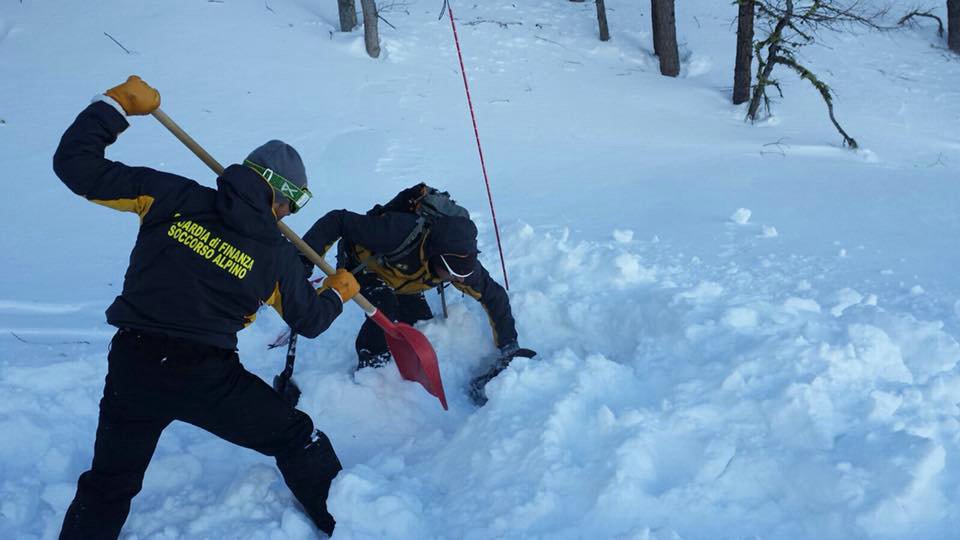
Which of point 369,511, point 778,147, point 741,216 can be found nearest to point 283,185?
point 369,511

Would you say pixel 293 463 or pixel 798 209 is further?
pixel 798 209

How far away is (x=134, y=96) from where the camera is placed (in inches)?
111

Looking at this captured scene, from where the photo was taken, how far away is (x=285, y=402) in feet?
9.42

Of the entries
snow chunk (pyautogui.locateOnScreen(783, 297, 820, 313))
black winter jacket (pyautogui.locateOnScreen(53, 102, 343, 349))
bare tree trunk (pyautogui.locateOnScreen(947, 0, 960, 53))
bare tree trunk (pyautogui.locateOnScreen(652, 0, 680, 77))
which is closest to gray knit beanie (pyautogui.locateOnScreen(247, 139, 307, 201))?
black winter jacket (pyautogui.locateOnScreen(53, 102, 343, 349))

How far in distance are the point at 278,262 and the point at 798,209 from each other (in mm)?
4249

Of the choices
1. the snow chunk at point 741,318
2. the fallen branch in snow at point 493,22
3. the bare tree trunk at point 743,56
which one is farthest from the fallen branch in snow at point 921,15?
the snow chunk at point 741,318

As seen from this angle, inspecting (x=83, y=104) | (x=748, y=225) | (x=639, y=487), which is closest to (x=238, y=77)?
(x=83, y=104)

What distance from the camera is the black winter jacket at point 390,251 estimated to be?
3637 millimetres

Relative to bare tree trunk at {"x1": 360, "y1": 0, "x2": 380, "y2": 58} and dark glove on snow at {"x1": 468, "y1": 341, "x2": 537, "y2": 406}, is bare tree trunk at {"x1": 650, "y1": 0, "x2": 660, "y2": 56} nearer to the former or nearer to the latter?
bare tree trunk at {"x1": 360, "y1": 0, "x2": 380, "y2": 58}

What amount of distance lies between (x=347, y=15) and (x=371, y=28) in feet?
3.13

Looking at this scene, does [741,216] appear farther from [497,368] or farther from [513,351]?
[497,368]

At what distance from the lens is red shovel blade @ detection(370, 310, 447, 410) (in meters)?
3.59

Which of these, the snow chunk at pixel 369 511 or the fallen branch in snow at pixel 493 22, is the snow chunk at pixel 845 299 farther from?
the fallen branch in snow at pixel 493 22

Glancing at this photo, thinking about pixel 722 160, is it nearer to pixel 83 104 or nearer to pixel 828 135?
pixel 828 135
